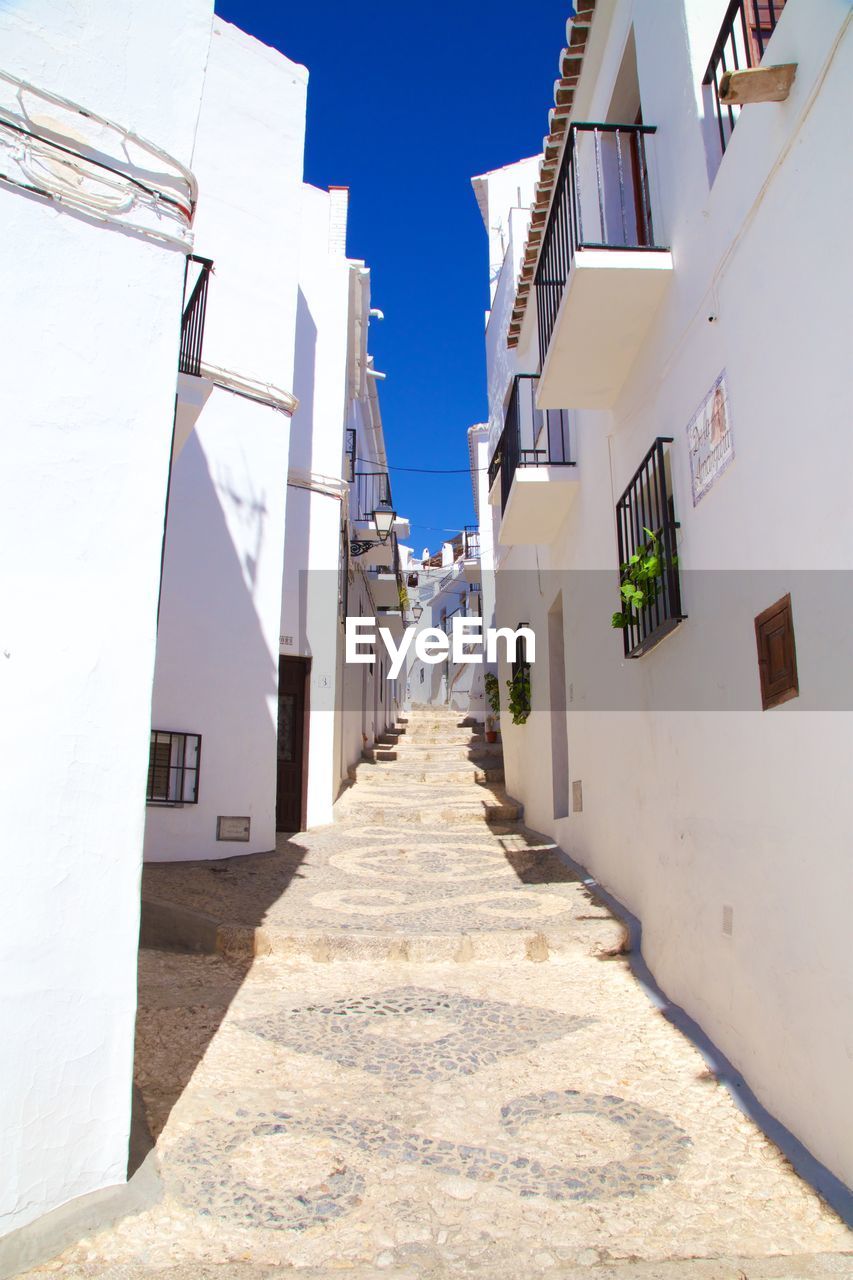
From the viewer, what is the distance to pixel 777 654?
386cm

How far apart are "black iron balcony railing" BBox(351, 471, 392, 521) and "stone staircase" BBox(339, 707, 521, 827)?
4288 mm

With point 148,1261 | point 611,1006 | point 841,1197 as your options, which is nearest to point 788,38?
point 841,1197

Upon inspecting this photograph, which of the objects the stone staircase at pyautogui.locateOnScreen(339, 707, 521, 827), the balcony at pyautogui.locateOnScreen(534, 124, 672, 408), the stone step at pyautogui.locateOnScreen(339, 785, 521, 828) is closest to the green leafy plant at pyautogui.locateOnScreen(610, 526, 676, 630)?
the balcony at pyautogui.locateOnScreen(534, 124, 672, 408)

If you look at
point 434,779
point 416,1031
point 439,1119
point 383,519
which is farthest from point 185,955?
point 383,519

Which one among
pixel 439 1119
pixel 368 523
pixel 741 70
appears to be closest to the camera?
pixel 741 70

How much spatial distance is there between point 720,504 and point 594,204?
3889 millimetres

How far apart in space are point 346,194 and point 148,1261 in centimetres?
1377

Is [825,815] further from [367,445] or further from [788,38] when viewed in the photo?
[367,445]

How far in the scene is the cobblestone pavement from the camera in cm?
295

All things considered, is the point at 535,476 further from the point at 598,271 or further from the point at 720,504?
the point at 720,504

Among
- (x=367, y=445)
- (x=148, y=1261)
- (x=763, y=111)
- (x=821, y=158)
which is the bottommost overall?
(x=148, y=1261)

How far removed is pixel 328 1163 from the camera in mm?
3467

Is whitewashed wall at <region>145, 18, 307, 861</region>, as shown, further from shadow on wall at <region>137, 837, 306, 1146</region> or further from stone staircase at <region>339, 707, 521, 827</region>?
stone staircase at <region>339, 707, 521, 827</region>

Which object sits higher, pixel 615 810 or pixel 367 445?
pixel 367 445
